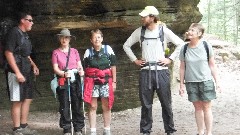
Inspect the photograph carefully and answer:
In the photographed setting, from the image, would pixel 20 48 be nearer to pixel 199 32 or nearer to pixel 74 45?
pixel 74 45

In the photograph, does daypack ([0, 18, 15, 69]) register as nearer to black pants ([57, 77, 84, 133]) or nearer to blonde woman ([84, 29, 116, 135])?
black pants ([57, 77, 84, 133])

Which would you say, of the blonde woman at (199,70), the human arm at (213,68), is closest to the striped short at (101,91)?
the blonde woman at (199,70)

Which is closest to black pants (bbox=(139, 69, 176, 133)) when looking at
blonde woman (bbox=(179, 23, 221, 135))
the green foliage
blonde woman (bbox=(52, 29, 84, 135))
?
blonde woman (bbox=(179, 23, 221, 135))

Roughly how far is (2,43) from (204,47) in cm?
365

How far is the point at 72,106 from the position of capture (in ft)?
20.9

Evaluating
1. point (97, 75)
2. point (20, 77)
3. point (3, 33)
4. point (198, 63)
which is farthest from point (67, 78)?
point (198, 63)

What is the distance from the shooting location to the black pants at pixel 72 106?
6266 millimetres

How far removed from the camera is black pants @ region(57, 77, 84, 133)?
6.27 meters

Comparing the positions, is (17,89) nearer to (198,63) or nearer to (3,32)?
(3,32)

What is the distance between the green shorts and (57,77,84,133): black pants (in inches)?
76.8

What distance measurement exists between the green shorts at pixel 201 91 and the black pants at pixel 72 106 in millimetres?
1952

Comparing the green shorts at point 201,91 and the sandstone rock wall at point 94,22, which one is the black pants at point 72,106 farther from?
the sandstone rock wall at point 94,22

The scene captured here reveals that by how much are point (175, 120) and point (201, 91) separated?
243 cm

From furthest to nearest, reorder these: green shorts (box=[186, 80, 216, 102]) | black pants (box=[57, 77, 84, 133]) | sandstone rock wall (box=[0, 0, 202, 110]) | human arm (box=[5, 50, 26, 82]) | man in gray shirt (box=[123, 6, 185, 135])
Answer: sandstone rock wall (box=[0, 0, 202, 110])
black pants (box=[57, 77, 84, 133])
man in gray shirt (box=[123, 6, 185, 135])
human arm (box=[5, 50, 26, 82])
green shorts (box=[186, 80, 216, 102])
